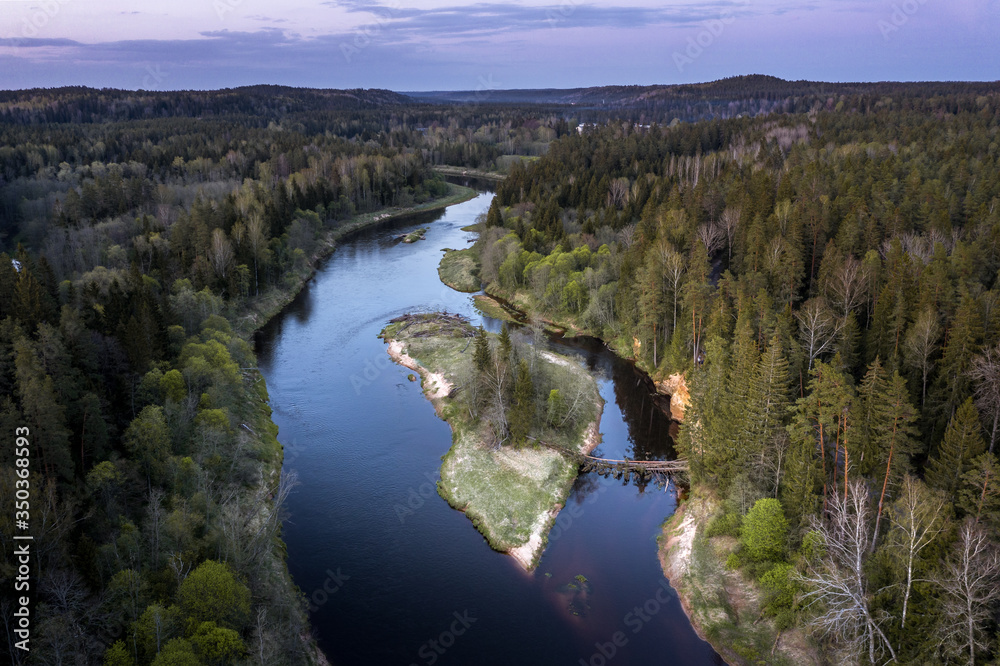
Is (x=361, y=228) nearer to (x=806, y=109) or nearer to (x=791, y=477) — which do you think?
(x=791, y=477)

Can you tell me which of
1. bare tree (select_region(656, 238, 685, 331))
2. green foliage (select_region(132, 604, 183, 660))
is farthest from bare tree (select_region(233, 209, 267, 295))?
green foliage (select_region(132, 604, 183, 660))

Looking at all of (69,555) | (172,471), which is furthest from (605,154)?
(69,555)

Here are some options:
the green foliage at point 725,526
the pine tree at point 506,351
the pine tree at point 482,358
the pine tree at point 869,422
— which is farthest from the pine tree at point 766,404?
the pine tree at point 482,358

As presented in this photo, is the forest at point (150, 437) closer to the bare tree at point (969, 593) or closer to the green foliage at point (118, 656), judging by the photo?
the green foliage at point (118, 656)

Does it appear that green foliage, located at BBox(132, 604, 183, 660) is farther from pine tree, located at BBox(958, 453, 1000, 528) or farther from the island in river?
pine tree, located at BBox(958, 453, 1000, 528)

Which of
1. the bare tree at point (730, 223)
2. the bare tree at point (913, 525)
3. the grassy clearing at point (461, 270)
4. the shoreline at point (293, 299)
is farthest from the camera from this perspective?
the grassy clearing at point (461, 270)

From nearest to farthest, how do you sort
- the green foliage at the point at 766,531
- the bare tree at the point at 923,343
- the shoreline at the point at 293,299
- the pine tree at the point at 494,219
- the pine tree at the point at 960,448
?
the pine tree at the point at 960,448, the green foliage at the point at 766,531, the shoreline at the point at 293,299, the bare tree at the point at 923,343, the pine tree at the point at 494,219
